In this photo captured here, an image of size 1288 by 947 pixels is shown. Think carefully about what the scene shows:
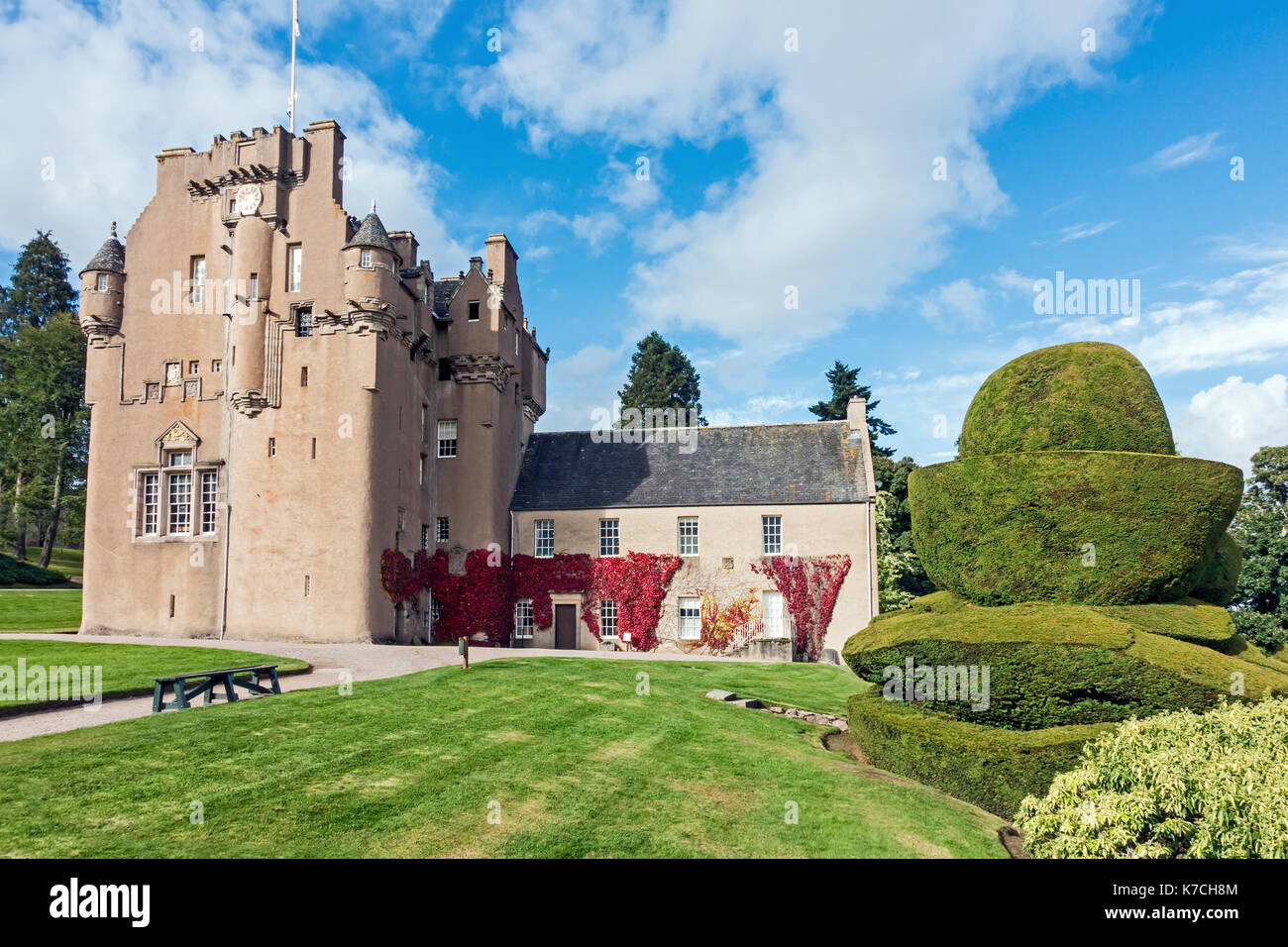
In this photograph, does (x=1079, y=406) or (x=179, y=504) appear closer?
(x=1079, y=406)

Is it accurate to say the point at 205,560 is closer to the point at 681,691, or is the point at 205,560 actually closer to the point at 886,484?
the point at 681,691

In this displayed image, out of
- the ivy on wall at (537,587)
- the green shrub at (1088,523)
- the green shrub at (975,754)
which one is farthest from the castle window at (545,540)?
the green shrub at (1088,523)

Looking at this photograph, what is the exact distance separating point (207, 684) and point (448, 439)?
20.8 m

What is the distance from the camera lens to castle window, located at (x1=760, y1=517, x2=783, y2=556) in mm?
33781

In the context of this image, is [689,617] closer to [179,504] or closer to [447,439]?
[447,439]

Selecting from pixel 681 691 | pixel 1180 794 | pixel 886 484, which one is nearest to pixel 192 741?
pixel 681 691

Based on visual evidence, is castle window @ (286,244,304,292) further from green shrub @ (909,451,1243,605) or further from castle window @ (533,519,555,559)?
green shrub @ (909,451,1243,605)

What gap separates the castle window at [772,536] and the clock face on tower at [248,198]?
24.5 m

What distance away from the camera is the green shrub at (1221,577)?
49.9 ft

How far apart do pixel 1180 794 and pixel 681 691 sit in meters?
11.5

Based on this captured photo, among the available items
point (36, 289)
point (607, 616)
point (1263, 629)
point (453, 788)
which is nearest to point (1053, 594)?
point (453, 788)

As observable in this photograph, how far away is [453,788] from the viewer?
10.3 metres

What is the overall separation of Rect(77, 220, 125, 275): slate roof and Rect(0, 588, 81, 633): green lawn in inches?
582

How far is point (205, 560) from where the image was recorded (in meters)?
30.1
